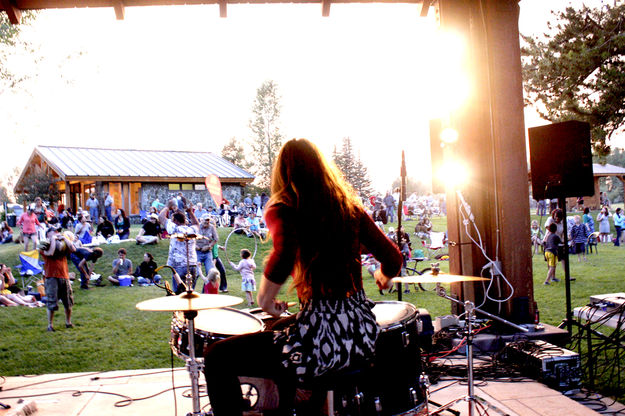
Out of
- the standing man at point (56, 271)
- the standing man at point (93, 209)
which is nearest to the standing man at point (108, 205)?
the standing man at point (93, 209)

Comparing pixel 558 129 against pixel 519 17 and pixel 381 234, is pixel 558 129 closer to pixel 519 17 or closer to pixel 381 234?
pixel 519 17

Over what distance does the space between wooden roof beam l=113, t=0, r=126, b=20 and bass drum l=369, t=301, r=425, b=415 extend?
15.5ft

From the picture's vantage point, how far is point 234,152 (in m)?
49.4

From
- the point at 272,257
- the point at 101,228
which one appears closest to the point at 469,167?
the point at 272,257

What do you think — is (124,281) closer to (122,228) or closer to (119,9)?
(122,228)

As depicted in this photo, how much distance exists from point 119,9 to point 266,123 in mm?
41436

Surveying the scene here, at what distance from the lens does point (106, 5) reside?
18.2 feet

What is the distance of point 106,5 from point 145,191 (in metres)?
21.4

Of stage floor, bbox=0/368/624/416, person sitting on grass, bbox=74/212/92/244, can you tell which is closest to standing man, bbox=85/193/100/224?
person sitting on grass, bbox=74/212/92/244

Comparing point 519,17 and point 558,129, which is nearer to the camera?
point 558,129

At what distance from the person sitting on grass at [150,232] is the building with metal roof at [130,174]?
702 centimetres

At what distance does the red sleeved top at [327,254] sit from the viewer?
2039mm

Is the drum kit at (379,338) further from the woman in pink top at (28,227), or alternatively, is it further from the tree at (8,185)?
the tree at (8,185)

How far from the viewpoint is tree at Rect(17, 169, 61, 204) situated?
24688mm
